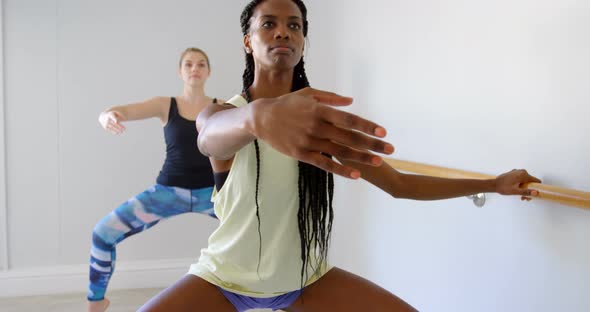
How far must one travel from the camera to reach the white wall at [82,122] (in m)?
3.43

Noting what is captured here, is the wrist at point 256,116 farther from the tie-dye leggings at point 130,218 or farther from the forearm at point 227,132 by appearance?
the tie-dye leggings at point 130,218

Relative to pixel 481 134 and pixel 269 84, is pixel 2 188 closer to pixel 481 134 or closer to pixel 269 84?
pixel 269 84

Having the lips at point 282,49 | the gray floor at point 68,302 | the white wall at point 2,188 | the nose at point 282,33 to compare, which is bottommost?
the gray floor at point 68,302

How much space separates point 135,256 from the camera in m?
3.70

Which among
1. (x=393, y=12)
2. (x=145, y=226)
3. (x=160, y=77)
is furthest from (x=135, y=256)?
(x=393, y=12)

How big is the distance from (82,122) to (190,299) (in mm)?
2590

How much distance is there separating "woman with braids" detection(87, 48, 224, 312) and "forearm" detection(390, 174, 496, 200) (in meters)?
1.56

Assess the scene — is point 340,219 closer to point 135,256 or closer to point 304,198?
point 135,256

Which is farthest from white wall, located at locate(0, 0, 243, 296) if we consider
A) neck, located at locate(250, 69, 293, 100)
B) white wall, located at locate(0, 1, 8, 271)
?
neck, located at locate(250, 69, 293, 100)

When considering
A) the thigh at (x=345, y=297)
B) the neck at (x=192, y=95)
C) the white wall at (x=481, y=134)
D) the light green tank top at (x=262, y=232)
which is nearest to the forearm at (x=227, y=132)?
the light green tank top at (x=262, y=232)

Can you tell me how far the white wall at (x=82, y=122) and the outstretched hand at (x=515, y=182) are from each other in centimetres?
268

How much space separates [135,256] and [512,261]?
2.84m

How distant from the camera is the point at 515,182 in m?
1.32

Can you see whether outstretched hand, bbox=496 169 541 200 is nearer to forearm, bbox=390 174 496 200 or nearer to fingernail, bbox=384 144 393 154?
forearm, bbox=390 174 496 200
